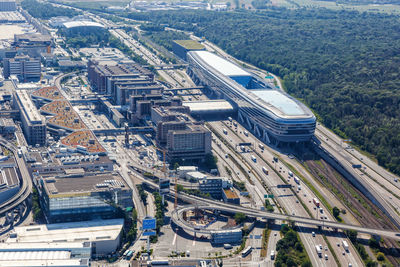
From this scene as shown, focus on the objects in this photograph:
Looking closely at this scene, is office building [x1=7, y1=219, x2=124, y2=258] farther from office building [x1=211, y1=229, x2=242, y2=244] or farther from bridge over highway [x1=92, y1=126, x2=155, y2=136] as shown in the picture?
bridge over highway [x1=92, y1=126, x2=155, y2=136]

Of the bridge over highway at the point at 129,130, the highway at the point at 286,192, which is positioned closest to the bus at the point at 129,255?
the highway at the point at 286,192

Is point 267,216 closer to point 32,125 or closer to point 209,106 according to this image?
point 32,125

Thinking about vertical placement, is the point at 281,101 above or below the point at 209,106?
above

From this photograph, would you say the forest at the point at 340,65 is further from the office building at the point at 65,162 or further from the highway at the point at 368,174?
the office building at the point at 65,162

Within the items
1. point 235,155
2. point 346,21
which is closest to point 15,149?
point 235,155

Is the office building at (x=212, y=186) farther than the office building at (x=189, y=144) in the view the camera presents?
No

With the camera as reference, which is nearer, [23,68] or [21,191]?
[21,191]

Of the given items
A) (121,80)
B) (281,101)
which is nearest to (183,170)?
(281,101)
